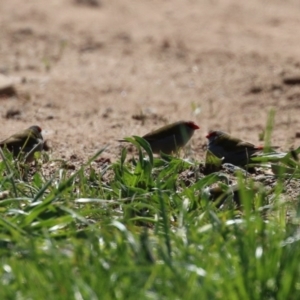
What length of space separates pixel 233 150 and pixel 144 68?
386cm

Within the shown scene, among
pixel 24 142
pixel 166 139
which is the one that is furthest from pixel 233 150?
pixel 24 142

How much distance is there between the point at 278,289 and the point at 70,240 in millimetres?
997

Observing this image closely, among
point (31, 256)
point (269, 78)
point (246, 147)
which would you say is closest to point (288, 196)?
point (246, 147)

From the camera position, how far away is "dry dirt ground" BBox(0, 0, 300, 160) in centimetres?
812

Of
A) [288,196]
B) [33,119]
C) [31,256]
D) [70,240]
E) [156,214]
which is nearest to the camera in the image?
[31,256]

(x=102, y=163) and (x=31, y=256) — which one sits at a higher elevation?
(x=31, y=256)

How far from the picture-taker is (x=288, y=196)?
17.8 ft

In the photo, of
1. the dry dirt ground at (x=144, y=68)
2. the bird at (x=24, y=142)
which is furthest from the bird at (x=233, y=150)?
the bird at (x=24, y=142)

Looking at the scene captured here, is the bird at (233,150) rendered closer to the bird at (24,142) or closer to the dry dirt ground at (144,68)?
the dry dirt ground at (144,68)

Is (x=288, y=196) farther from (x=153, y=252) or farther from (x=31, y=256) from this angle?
(x=31, y=256)

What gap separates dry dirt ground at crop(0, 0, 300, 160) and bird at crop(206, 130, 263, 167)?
570 mm

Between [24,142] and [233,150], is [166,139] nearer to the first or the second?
[233,150]

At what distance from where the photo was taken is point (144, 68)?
10133 millimetres

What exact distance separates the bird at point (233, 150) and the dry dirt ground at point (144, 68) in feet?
1.87
